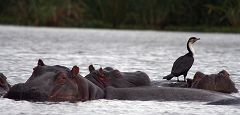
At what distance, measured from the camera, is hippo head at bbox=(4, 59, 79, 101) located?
1052cm

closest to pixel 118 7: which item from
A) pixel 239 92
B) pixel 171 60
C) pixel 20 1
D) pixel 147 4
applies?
pixel 147 4

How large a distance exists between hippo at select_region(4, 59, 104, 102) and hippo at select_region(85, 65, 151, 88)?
1.84 feet

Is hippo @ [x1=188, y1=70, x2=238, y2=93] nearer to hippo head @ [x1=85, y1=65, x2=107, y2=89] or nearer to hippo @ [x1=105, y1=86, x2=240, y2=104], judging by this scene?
hippo @ [x1=105, y1=86, x2=240, y2=104]

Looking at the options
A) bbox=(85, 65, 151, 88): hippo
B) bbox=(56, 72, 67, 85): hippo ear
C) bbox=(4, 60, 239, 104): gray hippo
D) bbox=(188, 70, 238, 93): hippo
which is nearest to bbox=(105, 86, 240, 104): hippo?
bbox=(4, 60, 239, 104): gray hippo

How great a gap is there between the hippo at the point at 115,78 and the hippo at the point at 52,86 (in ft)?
1.84

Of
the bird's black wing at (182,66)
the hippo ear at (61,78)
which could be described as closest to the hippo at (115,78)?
the hippo ear at (61,78)

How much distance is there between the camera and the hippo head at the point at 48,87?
10.5 metres

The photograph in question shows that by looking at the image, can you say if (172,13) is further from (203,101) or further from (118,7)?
(203,101)

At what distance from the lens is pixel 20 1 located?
4653cm

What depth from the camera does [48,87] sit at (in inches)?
Result: 416

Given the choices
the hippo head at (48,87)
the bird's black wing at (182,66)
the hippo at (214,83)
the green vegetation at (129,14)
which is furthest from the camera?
the green vegetation at (129,14)

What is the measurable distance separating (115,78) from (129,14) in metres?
34.7

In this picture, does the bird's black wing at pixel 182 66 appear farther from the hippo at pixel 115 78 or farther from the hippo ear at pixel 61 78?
the hippo ear at pixel 61 78

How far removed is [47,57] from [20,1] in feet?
81.3
